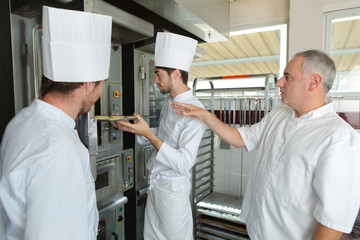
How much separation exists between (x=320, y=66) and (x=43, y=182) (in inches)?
51.5

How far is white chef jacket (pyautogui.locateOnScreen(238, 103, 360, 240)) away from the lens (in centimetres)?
100

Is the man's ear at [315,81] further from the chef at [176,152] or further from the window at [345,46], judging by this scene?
the window at [345,46]

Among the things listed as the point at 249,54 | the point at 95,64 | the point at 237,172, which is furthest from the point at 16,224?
the point at 249,54

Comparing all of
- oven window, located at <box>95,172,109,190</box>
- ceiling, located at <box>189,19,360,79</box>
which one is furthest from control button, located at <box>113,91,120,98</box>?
ceiling, located at <box>189,19,360,79</box>


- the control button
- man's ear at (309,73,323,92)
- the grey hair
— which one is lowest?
the control button

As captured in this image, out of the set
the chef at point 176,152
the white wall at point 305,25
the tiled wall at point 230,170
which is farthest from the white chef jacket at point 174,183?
the white wall at point 305,25

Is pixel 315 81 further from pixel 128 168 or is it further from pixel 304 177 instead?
pixel 128 168

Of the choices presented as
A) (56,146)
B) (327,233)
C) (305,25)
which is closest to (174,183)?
(327,233)

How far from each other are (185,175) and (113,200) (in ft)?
2.22

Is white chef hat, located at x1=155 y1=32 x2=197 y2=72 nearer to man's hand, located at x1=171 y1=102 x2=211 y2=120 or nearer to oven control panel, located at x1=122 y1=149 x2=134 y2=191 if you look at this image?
man's hand, located at x1=171 y1=102 x2=211 y2=120

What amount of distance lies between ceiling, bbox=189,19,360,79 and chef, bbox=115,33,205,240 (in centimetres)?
175

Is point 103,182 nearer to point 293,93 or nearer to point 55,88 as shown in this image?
point 55,88

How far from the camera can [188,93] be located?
68.8 inches

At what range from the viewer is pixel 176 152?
151 centimetres
